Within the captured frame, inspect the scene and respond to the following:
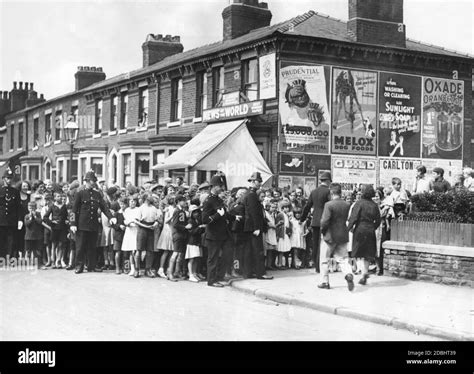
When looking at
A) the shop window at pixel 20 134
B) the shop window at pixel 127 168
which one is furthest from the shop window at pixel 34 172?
the shop window at pixel 127 168

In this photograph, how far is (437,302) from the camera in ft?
32.9

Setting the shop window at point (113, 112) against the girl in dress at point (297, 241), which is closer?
the girl in dress at point (297, 241)

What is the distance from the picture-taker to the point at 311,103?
22.2 m

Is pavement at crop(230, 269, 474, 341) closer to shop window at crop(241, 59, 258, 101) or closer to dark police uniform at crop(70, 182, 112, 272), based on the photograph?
dark police uniform at crop(70, 182, 112, 272)

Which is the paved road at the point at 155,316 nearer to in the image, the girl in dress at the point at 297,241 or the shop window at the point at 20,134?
the girl in dress at the point at 297,241

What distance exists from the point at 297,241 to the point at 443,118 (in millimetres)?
12480

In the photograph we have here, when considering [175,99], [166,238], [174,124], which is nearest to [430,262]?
[166,238]

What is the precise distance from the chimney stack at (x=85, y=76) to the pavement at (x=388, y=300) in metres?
27.6

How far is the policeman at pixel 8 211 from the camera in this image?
1409 centimetres

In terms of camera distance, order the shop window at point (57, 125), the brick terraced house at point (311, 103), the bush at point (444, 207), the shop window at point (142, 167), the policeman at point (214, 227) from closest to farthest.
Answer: the bush at point (444, 207) < the policeman at point (214, 227) < the brick terraced house at point (311, 103) < the shop window at point (142, 167) < the shop window at point (57, 125)

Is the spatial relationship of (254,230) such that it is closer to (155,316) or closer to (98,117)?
(155,316)
